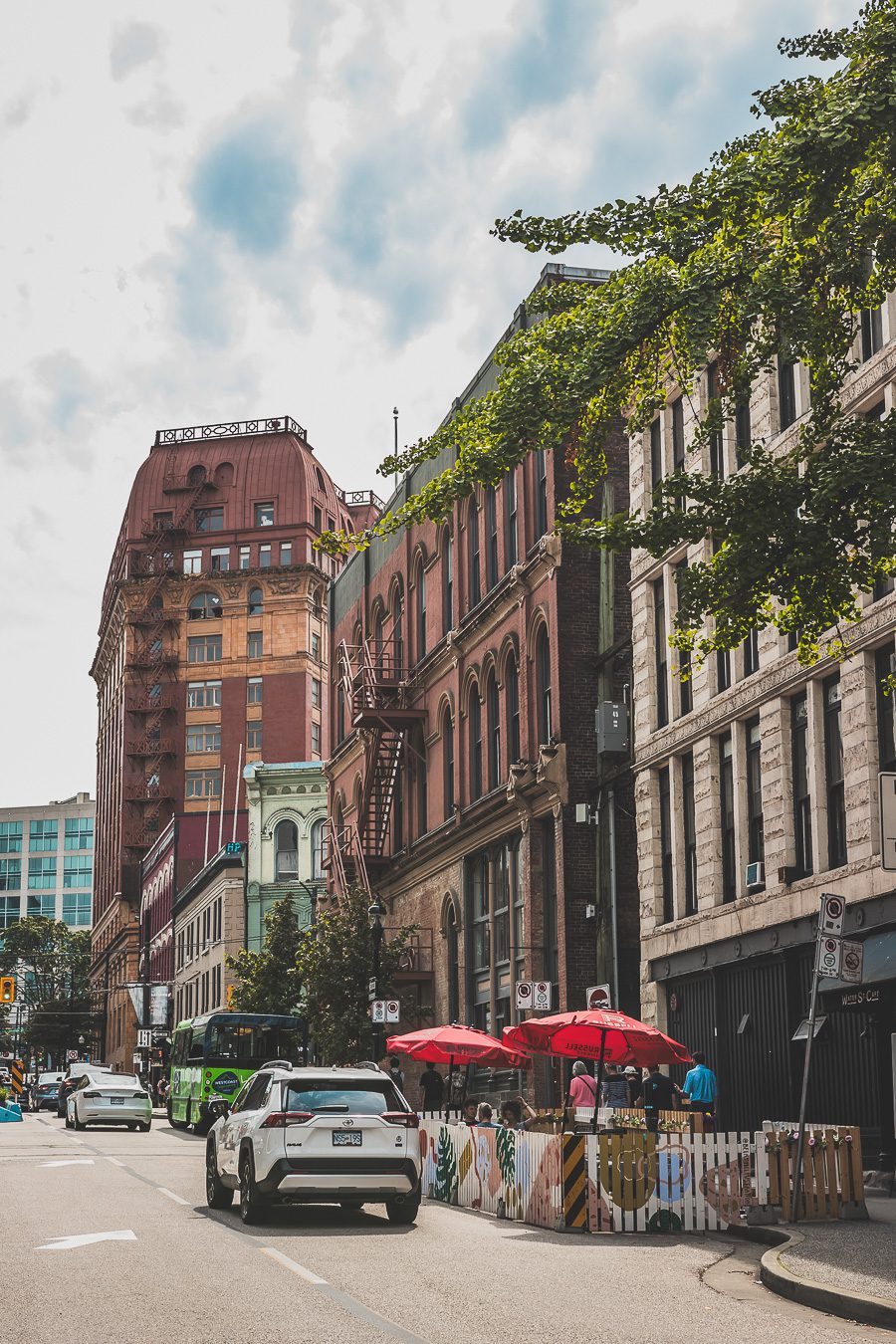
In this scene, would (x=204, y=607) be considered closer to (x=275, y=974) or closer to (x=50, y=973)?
(x=50, y=973)

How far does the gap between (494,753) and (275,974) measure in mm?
16701

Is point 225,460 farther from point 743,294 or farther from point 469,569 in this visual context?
point 743,294

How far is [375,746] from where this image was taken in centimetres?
4784

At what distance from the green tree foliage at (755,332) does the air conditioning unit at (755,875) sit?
9888 mm

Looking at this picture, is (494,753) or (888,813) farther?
(494,753)

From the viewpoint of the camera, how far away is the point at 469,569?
43.1 m

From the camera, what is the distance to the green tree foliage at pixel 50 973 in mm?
140250

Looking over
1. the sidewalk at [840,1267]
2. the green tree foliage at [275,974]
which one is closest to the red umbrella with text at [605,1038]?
the sidewalk at [840,1267]

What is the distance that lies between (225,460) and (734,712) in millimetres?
89605

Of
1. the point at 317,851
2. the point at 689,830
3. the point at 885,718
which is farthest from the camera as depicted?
the point at 317,851

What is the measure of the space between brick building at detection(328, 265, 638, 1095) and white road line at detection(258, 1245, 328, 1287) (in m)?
19.7

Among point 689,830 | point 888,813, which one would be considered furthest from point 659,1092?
point 888,813

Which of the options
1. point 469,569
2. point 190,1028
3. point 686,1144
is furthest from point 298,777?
point 686,1144

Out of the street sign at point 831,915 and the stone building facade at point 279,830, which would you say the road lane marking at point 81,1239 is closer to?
the street sign at point 831,915
